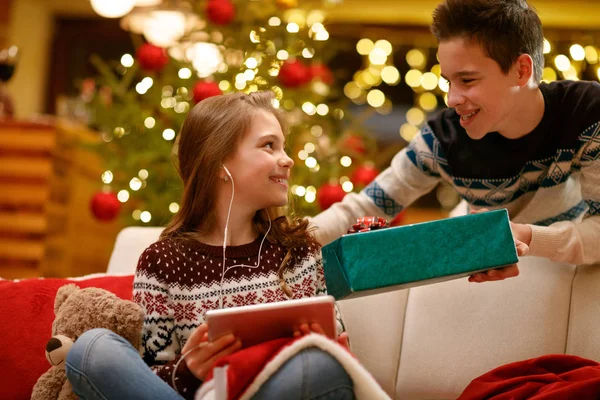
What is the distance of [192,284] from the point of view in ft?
5.04

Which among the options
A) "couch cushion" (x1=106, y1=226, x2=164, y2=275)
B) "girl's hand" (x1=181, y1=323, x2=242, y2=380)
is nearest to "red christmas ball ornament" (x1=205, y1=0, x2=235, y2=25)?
"couch cushion" (x1=106, y1=226, x2=164, y2=275)

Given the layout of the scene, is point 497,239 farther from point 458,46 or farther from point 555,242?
point 458,46

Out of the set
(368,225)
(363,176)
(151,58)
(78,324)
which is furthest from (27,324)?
(363,176)

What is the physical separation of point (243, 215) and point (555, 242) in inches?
28.8

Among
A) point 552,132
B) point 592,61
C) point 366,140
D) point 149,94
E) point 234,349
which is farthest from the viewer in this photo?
point 592,61

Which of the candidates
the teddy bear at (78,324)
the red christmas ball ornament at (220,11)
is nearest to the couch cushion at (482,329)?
the teddy bear at (78,324)

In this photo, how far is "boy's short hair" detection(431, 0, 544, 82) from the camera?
5.26 feet

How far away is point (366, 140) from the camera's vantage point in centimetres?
334

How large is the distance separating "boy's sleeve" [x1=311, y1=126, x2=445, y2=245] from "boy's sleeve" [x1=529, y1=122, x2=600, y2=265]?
1.17 ft

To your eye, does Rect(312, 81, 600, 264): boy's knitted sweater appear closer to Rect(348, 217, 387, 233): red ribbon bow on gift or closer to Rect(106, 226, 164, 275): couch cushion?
Rect(348, 217, 387, 233): red ribbon bow on gift

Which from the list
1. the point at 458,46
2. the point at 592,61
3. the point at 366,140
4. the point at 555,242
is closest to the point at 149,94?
the point at 366,140

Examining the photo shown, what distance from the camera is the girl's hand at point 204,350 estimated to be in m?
1.24

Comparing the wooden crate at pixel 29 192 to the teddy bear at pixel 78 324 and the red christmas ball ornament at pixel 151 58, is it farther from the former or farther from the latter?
the teddy bear at pixel 78 324

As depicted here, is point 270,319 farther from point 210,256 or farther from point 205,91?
point 205,91
